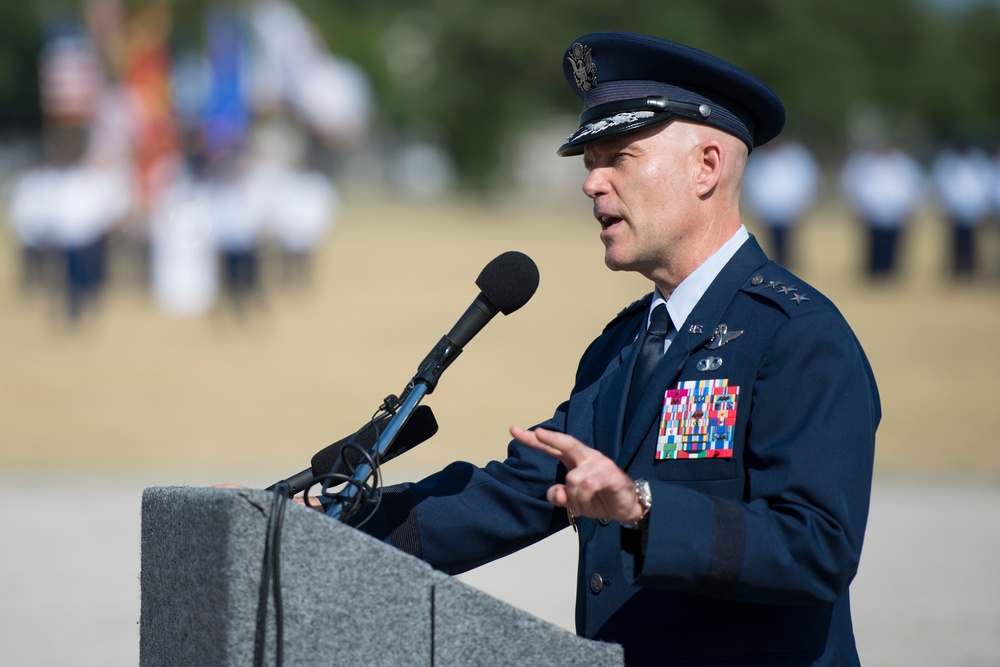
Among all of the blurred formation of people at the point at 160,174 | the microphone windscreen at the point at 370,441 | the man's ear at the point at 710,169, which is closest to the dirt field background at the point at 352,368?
the blurred formation of people at the point at 160,174

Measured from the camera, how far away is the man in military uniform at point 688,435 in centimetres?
195

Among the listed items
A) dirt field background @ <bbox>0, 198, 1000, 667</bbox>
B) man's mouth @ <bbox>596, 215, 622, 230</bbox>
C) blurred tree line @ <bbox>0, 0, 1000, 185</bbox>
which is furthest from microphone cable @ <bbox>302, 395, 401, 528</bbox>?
blurred tree line @ <bbox>0, 0, 1000, 185</bbox>

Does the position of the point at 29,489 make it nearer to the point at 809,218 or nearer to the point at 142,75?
the point at 142,75

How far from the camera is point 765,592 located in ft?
6.41

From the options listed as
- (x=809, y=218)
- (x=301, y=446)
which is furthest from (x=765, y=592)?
(x=809, y=218)

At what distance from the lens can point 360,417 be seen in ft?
35.3

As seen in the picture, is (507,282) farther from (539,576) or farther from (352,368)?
(352,368)

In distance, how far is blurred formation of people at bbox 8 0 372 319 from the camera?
2002 centimetres

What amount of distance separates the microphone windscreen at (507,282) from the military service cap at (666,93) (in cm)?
24

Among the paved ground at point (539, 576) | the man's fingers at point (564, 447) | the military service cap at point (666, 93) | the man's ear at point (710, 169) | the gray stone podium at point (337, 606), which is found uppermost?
the military service cap at point (666, 93)

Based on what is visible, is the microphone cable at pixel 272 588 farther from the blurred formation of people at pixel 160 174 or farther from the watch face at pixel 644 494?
the blurred formation of people at pixel 160 174

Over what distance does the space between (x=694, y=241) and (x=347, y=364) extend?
455 inches

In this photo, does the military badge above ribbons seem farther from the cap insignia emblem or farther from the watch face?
the cap insignia emblem

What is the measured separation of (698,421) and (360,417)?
28.5 feet
